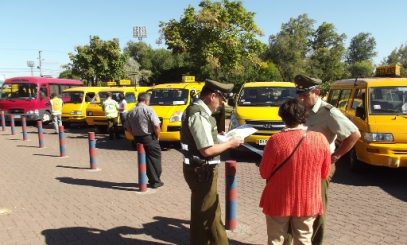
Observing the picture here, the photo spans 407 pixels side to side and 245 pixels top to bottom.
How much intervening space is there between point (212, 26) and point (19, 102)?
1208 cm

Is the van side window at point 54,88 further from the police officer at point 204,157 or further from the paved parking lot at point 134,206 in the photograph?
the police officer at point 204,157

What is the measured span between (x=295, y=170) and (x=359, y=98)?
626 centimetres

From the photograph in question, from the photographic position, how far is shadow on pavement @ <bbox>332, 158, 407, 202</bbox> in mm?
7371

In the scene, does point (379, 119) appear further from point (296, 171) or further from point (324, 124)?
point (296, 171)

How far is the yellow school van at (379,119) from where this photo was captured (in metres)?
7.45

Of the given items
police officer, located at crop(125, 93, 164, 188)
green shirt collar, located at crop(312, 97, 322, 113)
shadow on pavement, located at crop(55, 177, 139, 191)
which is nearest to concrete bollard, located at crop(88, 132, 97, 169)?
shadow on pavement, located at crop(55, 177, 139, 191)

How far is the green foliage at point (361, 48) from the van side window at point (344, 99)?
112 meters

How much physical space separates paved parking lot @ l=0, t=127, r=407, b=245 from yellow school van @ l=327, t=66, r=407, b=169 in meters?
0.52

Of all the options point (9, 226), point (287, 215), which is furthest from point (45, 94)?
point (287, 215)

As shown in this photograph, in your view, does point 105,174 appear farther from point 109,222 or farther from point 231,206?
point 231,206

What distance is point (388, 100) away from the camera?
8312 mm

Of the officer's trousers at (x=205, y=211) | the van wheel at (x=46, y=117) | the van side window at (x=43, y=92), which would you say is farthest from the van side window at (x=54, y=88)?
the officer's trousers at (x=205, y=211)

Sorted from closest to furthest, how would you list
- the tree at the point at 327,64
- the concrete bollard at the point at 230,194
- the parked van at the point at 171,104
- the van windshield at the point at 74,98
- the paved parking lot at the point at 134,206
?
1. the concrete bollard at the point at 230,194
2. the paved parking lot at the point at 134,206
3. the parked van at the point at 171,104
4. the van windshield at the point at 74,98
5. the tree at the point at 327,64

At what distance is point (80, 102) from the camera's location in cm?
1872
